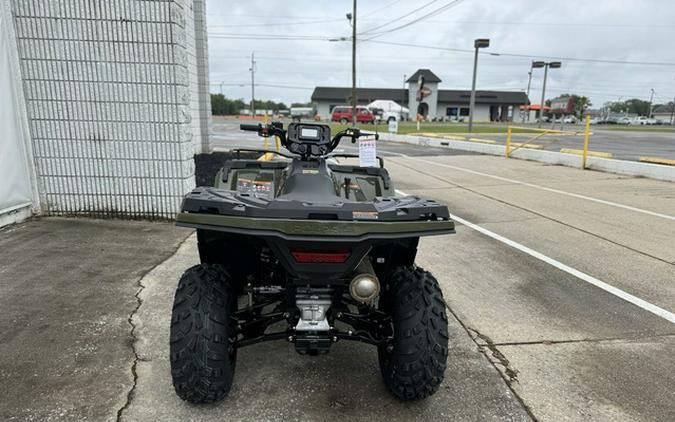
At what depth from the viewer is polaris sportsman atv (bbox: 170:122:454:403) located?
2.17 meters

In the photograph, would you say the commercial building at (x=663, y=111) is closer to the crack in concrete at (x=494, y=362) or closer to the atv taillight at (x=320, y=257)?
the crack in concrete at (x=494, y=362)

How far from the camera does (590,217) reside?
23.6 ft

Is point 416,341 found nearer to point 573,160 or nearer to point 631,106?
point 573,160

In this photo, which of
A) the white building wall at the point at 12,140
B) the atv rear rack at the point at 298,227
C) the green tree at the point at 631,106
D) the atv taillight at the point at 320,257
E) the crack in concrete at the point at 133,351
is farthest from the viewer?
the green tree at the point at 631,106

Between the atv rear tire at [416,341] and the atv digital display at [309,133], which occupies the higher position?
the atv digital display at [309,133]

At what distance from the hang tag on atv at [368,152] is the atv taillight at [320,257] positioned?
5.88 ft

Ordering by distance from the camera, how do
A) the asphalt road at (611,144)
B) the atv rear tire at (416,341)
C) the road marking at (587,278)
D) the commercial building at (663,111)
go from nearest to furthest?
the atv rear tire at (416,341) < the road marking at (587,278) < the asphalt road at (611,144) < the commercial building at (663,111)

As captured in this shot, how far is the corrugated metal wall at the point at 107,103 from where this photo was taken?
567cm

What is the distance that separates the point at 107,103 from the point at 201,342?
187 inches

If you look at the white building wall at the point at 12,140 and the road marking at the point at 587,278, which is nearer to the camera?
the road marking at the point at 587,278

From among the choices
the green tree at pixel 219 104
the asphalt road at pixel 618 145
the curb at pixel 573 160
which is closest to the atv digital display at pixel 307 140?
the curb at pixel 573 160

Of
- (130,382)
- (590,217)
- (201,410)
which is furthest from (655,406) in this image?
(590,217)

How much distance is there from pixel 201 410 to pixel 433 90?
8123cm

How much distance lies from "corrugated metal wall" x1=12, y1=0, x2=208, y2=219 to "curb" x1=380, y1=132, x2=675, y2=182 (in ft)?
35.2
